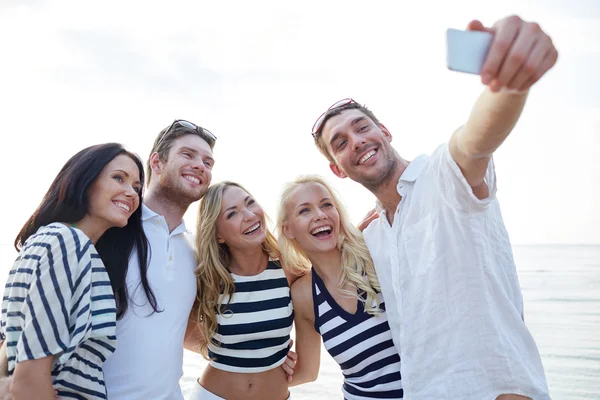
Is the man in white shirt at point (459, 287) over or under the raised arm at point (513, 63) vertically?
under

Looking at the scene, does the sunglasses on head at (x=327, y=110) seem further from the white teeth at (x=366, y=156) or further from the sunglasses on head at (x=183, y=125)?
the sunglasses on head at (x=183, y=125)

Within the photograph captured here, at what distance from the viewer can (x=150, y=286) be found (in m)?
3.47

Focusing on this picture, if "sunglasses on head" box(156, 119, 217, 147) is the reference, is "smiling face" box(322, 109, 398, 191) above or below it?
below

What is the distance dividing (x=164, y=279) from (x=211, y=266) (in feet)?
2.03

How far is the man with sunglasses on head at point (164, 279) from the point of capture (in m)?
3.19

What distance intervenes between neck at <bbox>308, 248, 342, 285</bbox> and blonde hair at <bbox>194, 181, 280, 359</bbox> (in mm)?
568

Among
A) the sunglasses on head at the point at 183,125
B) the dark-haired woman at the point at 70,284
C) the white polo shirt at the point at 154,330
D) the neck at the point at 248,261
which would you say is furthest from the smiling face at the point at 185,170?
the dark-haired woman at the point at 70,284

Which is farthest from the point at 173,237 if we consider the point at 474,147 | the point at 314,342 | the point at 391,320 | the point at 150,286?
the point at 474,147

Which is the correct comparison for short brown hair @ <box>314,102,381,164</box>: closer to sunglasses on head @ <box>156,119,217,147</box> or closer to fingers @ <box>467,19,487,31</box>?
sunglasses on head @ <box>156,119,217,147</box>

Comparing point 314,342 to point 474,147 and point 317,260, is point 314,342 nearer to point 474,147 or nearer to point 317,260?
point 317,260

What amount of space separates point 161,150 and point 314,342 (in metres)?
2.49

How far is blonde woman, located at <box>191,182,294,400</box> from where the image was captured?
13.2ft

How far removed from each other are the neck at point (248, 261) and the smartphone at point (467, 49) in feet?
11.2

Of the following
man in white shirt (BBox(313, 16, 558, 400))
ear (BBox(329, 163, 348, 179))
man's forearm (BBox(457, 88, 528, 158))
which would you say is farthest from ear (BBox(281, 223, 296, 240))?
man's forearm (BBox(457, 88, 528, 158))
